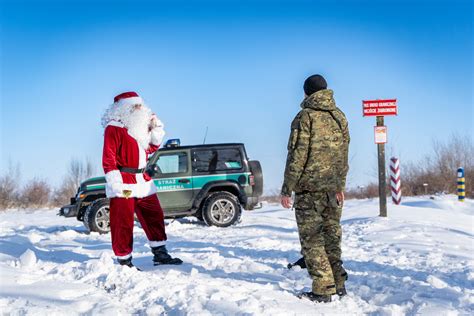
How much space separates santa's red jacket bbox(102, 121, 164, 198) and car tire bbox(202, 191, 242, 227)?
16.1 ft

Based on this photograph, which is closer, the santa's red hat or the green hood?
the green hood

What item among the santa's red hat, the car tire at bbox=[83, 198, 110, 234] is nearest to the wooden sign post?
the car tire at bbox=[83, 198, 110, 234]

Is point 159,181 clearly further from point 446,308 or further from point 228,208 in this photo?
point 446,308

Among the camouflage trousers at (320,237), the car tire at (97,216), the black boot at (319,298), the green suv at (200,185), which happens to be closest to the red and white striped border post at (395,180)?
the green suv at (200,185)

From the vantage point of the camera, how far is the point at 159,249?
545 centimetres

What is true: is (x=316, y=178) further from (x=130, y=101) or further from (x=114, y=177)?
(x=130, y=101)

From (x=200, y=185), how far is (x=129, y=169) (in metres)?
5.22

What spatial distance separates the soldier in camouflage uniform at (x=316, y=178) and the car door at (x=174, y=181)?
21.6 feet

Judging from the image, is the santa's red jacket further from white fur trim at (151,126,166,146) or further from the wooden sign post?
the wooden sign post

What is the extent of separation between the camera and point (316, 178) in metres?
4.02

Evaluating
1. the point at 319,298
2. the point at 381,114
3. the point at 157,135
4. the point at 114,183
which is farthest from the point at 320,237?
the point at 381,114

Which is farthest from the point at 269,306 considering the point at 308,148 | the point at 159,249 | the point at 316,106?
the point at 159,249

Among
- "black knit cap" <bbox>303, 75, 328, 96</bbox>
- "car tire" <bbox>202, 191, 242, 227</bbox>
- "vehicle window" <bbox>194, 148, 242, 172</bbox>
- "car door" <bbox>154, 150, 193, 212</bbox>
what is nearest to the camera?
Answer: "black knit cap" <bbox>303, 75, 328, 96</bbox>

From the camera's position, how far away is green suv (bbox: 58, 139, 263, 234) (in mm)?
10367
